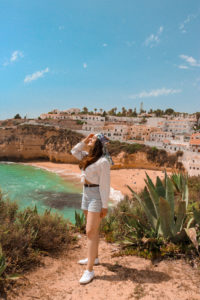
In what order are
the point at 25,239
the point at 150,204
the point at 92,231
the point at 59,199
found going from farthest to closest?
the point at 59,199, the point at 150,204, the point at 25,239, the point at 92,231

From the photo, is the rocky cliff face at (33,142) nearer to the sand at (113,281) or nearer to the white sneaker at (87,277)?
the sand at (113,281)

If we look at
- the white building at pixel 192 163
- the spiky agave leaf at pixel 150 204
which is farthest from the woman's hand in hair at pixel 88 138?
the white building at pixel 192 163

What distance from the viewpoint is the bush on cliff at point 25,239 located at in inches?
107

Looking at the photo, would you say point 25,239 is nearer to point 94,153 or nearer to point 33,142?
point 94,153

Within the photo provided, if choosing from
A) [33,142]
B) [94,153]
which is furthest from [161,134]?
[94,153]

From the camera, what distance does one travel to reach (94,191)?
2789 millimetres

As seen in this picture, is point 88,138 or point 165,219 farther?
point 165,219

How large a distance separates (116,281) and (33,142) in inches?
1605

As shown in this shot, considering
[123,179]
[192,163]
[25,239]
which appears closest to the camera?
[25,239]

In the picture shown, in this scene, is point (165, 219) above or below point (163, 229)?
above

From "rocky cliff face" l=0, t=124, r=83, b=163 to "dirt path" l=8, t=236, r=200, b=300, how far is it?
3618 centimetres

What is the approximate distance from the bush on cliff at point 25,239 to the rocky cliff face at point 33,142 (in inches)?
1382

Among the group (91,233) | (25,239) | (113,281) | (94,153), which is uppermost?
(94,153)

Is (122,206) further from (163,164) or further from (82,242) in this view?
(163,164)
